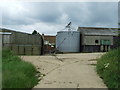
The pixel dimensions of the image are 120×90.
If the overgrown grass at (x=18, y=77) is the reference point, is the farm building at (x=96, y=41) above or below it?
above

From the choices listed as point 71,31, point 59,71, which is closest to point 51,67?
point 59,71

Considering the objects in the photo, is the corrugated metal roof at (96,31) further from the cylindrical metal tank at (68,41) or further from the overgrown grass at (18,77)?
the overgrown grass at (18,77)

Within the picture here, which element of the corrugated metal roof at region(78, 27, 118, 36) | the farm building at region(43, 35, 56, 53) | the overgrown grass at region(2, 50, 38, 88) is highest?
the corrugated metal roof at region(78, 27, 118, 36)

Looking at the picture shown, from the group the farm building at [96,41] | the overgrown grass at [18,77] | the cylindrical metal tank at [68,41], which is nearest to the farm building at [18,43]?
the cylindrical metal tank at [68,41]

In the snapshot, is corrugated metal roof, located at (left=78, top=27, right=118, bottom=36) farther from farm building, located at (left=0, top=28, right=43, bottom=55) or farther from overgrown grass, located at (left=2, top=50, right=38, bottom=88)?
overgrown grass, located at (left=2, top=50, right=38, bottom=88)

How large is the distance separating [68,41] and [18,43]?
8261 mm

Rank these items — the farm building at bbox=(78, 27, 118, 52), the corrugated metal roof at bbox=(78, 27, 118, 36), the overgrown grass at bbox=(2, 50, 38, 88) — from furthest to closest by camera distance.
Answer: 1. the corrugated metal roof at bbox=(78, 27, 118, 36)
2. the farm building at bbox=(78, 27, 118, 52)
3. the overgrown grass at bbox=(2, 50, 38, 88)

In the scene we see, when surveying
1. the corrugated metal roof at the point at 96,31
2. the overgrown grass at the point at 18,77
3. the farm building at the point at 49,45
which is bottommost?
the overgrown grass at the point at 18,77

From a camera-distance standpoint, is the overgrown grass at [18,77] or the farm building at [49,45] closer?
the overgrown grass at [18,77]

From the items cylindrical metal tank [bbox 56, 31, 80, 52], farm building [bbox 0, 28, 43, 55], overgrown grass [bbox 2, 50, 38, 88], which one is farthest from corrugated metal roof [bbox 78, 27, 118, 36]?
overgrown grass [bbox 2, 50, 38, 88]

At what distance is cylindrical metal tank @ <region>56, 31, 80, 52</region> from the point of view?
27438 mm

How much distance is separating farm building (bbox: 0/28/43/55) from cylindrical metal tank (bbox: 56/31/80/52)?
5.61 meters

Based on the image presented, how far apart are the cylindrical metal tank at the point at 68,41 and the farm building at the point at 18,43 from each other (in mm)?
5607

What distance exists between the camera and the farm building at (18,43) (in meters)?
20.4
